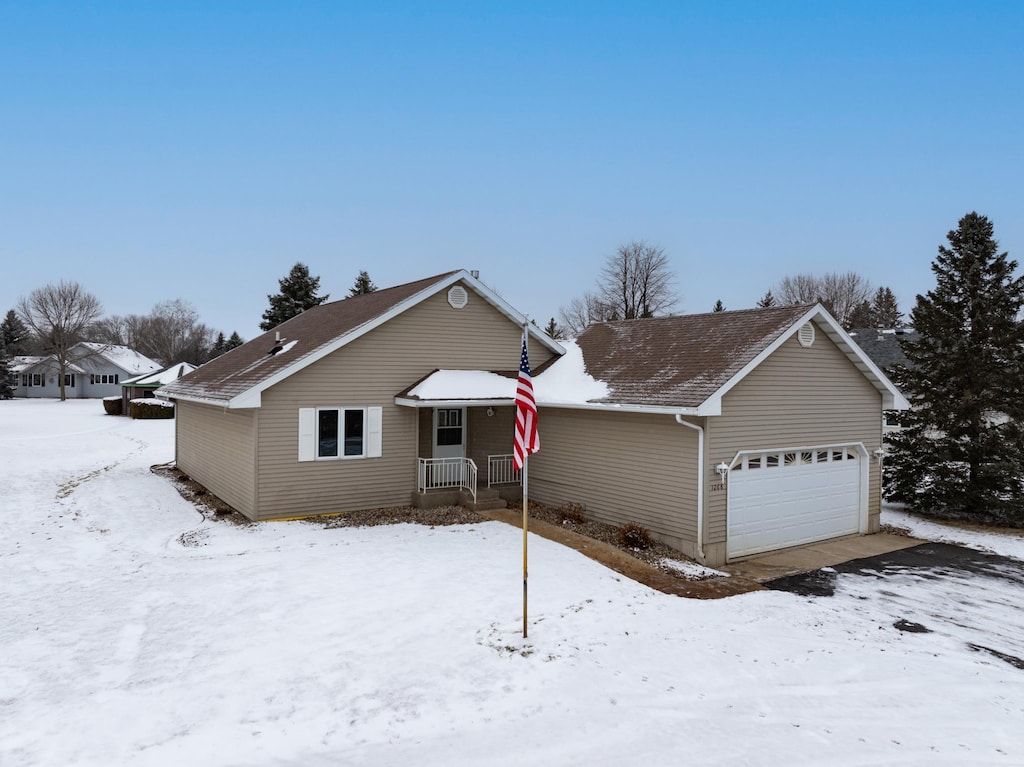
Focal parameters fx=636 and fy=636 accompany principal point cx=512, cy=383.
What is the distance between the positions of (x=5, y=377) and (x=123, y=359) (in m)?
9.42

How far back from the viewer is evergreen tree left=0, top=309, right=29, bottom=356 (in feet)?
210

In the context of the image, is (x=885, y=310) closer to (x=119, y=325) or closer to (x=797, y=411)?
(x=797, y=411)

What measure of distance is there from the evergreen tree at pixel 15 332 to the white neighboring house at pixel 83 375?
358cm

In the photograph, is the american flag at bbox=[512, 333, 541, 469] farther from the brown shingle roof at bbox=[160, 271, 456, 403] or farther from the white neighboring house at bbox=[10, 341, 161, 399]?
the white neighboring house at bbox=[10, 341, 161, 399]

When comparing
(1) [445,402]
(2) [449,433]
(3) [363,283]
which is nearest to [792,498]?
(1) [445,402]

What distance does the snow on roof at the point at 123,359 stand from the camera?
6069 centimetres

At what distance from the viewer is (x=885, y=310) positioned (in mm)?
56812

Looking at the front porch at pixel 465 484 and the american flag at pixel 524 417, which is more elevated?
the american flag at pixel 524 417

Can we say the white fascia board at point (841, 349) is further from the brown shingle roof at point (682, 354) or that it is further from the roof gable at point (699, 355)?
the brown shingle roof at point (682, 354)

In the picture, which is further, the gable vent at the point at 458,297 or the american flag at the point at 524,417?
the gable vent at the point at 458,297

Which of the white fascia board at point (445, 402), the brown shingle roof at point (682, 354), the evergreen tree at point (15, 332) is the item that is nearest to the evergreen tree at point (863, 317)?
the brown shingle roof at point (682, 354)

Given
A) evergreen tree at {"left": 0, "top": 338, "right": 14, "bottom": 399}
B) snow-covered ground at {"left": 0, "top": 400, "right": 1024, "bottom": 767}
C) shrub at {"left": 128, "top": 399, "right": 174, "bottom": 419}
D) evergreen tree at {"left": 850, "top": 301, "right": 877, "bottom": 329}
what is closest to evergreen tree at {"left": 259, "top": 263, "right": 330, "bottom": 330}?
shrub at {"left": 128, "top": 399, "right": 174, "bottom": 419}

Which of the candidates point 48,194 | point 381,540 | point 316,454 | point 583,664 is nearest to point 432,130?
point 48,194

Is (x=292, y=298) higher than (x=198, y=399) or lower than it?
higher
